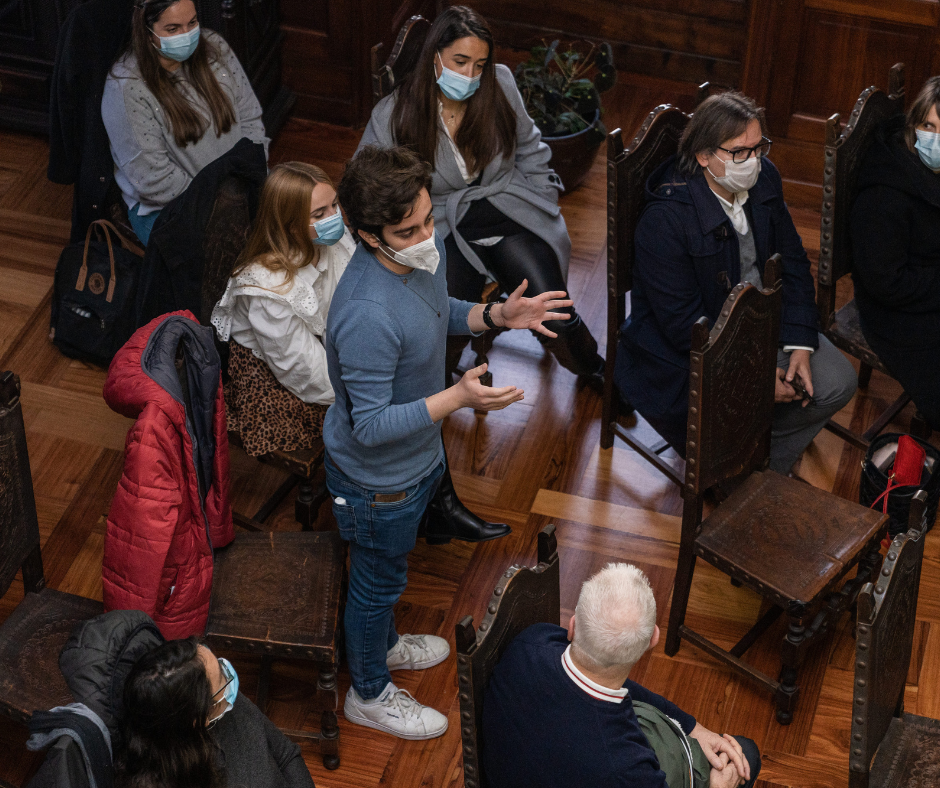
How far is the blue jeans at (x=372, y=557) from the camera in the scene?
9.30 ft

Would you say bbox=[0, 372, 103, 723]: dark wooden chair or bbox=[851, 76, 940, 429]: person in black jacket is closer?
bbox=[0, 372, 103, 723]: dark wooden chair

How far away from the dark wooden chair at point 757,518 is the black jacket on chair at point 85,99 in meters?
2.12

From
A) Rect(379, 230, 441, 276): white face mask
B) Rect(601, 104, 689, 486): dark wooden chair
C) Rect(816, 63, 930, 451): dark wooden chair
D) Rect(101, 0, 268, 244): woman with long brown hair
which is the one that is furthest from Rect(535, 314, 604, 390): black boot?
Rect(379, 230, 441, 276): white face mask

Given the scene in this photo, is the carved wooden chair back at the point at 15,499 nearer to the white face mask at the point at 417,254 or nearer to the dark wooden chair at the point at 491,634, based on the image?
the white face mask at the point at 417,254

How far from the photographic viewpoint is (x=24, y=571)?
9.68 feet

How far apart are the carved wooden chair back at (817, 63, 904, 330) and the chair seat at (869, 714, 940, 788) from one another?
1.44 m

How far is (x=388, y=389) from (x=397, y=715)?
0.98 metres

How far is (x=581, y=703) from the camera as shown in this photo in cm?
228

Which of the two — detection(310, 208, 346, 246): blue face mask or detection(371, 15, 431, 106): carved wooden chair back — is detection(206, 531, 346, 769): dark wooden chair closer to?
detection(310, 208, 346, 246): blue face mask

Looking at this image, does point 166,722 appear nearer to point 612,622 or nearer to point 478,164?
point 612,622

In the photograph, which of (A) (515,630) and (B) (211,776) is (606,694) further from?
(B) (211,776)

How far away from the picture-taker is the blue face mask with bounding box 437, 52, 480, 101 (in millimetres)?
3553

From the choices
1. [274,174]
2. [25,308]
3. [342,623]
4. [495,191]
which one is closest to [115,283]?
[25,308]

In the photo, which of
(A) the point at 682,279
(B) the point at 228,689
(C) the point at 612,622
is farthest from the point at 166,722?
(A) the point at 682,279
